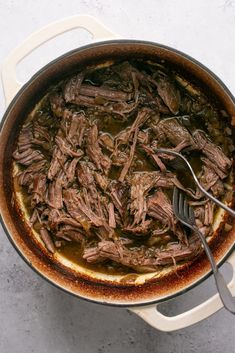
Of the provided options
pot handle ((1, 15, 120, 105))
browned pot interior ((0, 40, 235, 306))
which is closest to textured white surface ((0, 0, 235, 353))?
browned pot interior ((0, 40, 235, 306))

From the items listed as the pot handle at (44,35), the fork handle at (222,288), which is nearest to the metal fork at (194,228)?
the fork handle at (222,288)

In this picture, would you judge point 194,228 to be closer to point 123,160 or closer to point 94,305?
point 123,160

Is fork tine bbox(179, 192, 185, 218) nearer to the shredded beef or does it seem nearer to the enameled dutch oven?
the shredded beef

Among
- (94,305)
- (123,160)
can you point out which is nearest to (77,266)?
(94,305)

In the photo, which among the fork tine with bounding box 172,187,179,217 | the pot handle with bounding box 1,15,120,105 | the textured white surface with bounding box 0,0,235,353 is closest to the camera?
the pot handle with bounding box 1,15,120,105

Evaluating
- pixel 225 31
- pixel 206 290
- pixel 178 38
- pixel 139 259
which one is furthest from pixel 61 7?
pixel 206 290

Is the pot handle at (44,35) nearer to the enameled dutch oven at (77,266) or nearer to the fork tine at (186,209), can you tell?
the enameled dutch oven at (77,266)
